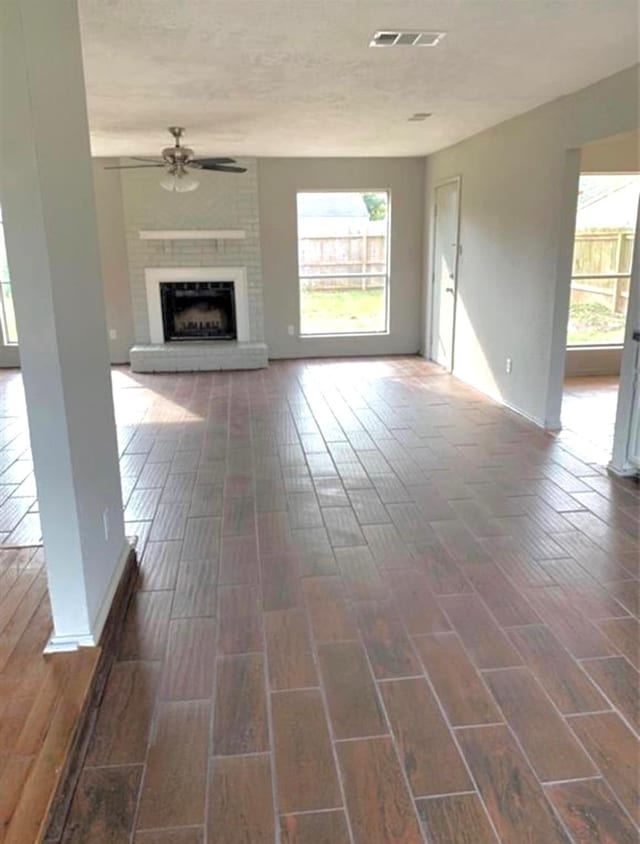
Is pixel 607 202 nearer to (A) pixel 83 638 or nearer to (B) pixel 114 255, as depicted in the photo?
(B) pixel 114 255

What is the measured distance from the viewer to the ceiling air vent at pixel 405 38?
2.96 metres

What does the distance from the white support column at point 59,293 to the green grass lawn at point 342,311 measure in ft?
18.2

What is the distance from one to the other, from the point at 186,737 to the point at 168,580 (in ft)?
3.08

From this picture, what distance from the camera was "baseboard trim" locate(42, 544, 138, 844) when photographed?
1537 mm

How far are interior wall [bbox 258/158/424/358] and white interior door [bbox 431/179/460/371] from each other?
20.7 inches

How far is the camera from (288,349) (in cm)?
793

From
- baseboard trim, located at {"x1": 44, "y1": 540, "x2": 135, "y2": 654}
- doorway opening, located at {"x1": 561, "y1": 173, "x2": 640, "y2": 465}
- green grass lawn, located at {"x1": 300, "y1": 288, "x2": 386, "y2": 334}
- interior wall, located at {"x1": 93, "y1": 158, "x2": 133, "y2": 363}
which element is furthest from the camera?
green grass lawn, located at {"x1": 300, "y1": 288, "x2": 386, "y2": 334}

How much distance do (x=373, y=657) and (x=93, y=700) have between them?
0.94 meters

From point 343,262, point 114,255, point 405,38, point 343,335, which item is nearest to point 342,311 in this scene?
point 343,335

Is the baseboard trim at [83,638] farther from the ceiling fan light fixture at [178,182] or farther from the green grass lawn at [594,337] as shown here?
the green grass lawn at [594,337]

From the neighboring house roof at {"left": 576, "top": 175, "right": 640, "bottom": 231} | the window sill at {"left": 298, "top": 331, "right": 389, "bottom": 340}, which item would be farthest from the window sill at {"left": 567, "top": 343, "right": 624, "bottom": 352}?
the window sill at {"left": 298, "top": 331, "right": 389, "bottom": 340}

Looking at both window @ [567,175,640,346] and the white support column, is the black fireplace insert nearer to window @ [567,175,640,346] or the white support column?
window @ [567,175,640,346]

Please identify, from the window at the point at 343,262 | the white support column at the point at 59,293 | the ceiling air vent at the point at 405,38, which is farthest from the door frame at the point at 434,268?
the white support column at the point at 59,293

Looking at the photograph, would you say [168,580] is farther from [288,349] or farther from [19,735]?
[288,349]
